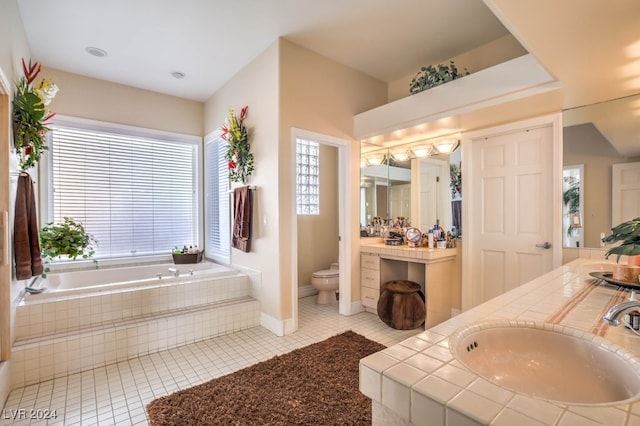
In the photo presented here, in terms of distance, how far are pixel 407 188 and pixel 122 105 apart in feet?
12.7

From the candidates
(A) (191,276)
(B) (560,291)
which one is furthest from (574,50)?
(A) (191,276)

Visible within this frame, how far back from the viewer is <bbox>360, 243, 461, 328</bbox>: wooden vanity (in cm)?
322

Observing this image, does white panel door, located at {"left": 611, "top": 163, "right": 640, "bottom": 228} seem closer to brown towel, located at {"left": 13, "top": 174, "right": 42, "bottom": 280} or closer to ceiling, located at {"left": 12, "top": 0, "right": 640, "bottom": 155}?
ceiling, located at {"left": 12, "top": 0, "right": 640, "bottom": 155}

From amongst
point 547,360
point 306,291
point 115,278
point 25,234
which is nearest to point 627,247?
point 547,360

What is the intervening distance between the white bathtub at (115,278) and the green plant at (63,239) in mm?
302

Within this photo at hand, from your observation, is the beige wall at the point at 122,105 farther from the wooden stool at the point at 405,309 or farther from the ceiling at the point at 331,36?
the wooden stool at the point at 405,309

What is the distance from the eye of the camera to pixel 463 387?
68cm

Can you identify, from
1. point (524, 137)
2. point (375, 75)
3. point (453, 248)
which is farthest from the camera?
point (375, 75)

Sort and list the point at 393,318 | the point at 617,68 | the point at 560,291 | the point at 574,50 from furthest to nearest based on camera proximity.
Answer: the point at 393,318, the point at 617,68, the point at 574,50, the point at 560,291

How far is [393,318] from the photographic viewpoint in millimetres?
3211

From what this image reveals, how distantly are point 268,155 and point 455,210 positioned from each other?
2149 millimetres

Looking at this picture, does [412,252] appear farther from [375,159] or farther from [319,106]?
[319,106]

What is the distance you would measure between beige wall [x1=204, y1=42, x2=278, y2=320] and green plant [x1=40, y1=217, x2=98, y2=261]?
5.85 ft

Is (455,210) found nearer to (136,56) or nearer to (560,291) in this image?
(560,291)
